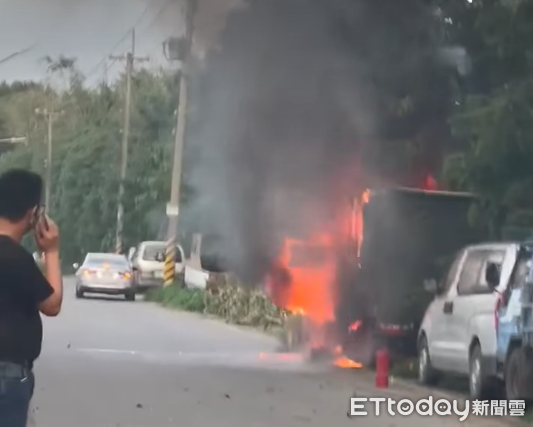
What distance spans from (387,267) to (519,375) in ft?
19.6

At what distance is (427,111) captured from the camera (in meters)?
20.8

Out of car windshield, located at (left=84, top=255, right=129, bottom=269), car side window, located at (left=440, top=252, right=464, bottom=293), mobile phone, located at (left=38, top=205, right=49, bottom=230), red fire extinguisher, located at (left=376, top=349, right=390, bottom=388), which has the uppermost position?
mobile phone, located at (left=38, top=205, right=49, bottom=230)

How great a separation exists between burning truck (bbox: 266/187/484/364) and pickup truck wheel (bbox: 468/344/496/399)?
11.8 ft

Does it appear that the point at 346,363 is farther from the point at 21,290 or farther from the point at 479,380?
the point at 21,290

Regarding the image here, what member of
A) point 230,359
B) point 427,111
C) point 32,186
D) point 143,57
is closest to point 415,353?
point 230,359

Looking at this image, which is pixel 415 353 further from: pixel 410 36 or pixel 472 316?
pixel 410 36

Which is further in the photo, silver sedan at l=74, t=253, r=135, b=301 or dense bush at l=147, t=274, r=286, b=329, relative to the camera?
silver sedan at l=74, t=253, r=135, b=301

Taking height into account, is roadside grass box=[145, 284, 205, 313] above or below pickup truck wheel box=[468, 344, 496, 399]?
below

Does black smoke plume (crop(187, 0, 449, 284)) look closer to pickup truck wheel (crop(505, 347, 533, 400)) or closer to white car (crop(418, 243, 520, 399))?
white car (crop(418, 243, 520, 399))

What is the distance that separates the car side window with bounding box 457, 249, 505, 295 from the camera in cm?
1471

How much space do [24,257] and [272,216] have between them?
16682mm

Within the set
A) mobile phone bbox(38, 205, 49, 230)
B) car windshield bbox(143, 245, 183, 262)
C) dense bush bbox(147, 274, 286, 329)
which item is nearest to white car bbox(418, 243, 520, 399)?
dense bush bbox(147, 274, 286, 329)

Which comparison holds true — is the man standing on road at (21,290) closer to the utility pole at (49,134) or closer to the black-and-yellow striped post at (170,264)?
the utility pole at (49,134)

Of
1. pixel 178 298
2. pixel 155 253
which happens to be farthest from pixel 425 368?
pixel 155 253
